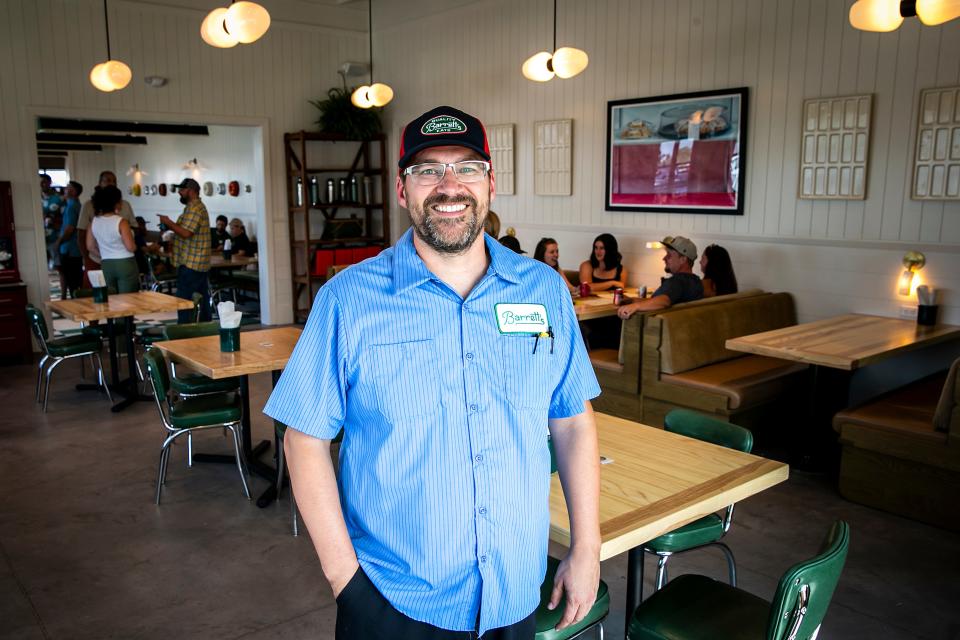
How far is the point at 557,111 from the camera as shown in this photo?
8.07m

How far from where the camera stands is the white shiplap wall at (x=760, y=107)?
5465 mm

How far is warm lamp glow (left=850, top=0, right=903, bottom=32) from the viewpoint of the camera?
384cm

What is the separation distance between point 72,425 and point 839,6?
641 cm

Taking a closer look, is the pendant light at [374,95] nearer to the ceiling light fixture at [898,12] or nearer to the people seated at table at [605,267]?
the people seated at table at [605,267]

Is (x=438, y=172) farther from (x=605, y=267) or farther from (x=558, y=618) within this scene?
(x=605, y=267)

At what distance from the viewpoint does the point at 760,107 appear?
20.6 ft

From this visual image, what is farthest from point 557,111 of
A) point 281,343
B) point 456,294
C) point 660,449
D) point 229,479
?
point 456,294

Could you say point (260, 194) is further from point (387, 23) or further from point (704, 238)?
point (704, 238)

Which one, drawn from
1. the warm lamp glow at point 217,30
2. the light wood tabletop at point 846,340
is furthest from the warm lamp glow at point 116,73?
the light wood tabletop at point 846,340

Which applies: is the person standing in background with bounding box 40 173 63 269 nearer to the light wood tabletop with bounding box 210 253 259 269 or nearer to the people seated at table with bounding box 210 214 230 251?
the people seated at table with bounding box 210 214 230 251

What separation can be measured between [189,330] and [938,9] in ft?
15.1

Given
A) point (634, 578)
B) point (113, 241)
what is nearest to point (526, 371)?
point (634, 578)

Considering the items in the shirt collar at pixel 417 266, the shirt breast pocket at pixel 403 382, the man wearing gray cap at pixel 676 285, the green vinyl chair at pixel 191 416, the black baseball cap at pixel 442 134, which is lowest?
the green vinyl chair at pixel 191 416

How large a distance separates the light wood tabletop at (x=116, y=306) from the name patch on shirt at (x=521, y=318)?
4.91 m
